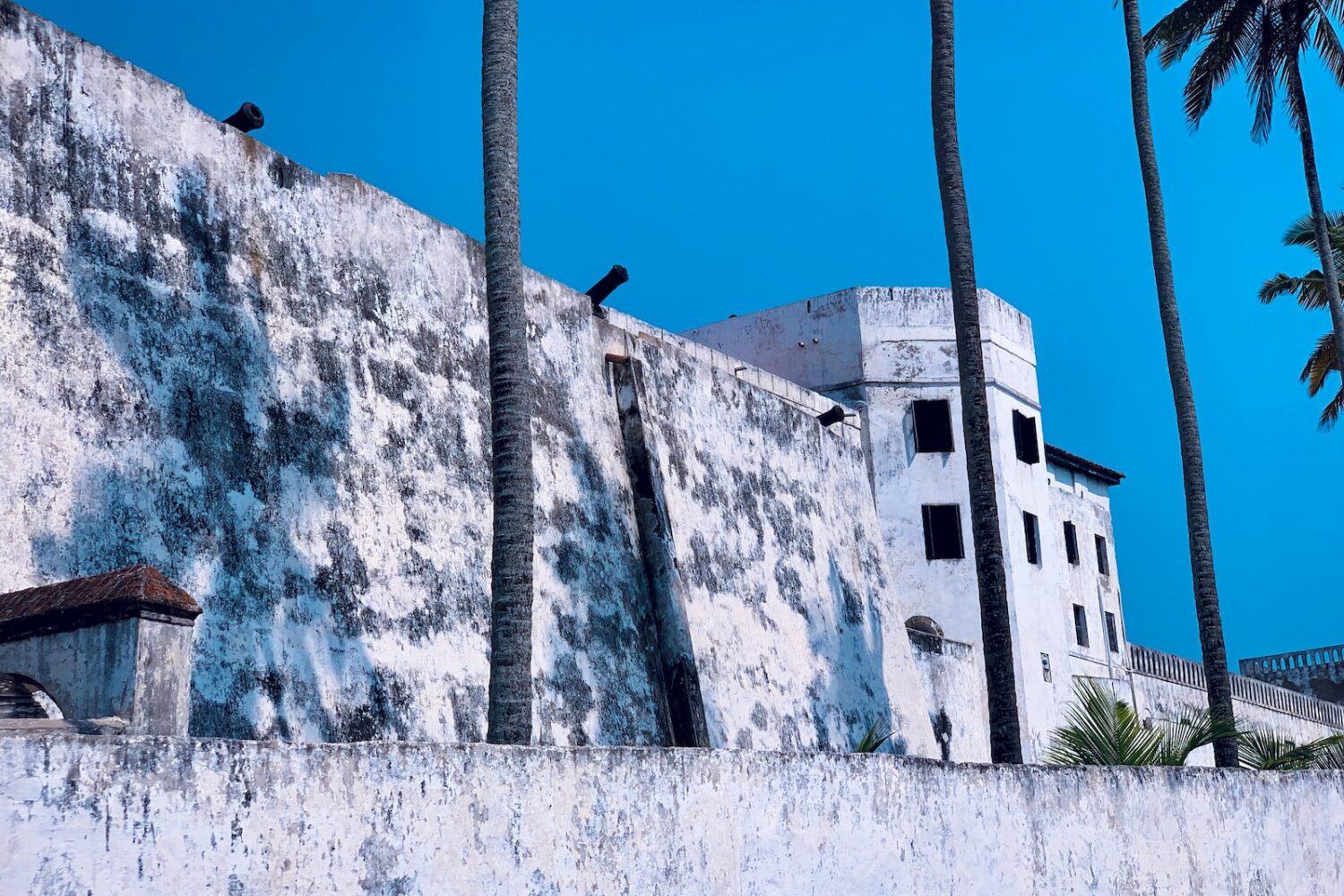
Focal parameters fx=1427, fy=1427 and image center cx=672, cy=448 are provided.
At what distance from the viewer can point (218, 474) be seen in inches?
442

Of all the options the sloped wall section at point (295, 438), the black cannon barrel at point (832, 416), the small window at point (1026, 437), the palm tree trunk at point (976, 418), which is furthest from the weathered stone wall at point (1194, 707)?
the palm tree trunk at point (976, 418)

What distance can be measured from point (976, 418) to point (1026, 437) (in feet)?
48.4

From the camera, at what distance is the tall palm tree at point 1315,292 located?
1035 inches

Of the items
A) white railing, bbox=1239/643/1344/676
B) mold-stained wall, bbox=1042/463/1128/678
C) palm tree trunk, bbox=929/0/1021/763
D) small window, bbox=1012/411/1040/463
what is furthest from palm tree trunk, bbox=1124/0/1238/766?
white railing, bbox=1239/643/1344/676

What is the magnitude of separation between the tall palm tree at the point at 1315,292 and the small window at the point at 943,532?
7.07m

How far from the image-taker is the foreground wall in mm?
4715

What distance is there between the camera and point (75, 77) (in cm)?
1121

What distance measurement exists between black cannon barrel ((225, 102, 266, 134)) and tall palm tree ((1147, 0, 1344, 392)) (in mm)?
13440

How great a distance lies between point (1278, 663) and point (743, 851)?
134 feet

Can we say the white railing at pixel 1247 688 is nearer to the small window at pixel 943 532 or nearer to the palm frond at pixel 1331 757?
the small window at pixel 943 532

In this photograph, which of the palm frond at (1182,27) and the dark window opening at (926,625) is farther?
the dark window opening at (926,625)

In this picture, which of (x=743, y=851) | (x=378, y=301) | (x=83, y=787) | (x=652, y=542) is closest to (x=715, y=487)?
(x=652, y=542)

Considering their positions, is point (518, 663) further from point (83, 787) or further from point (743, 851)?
point (83, 787)

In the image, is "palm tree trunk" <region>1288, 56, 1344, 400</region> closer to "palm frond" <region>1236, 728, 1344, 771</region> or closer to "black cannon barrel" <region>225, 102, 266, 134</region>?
"palm frond" <region>1236, 728, 1344, 771</region>
